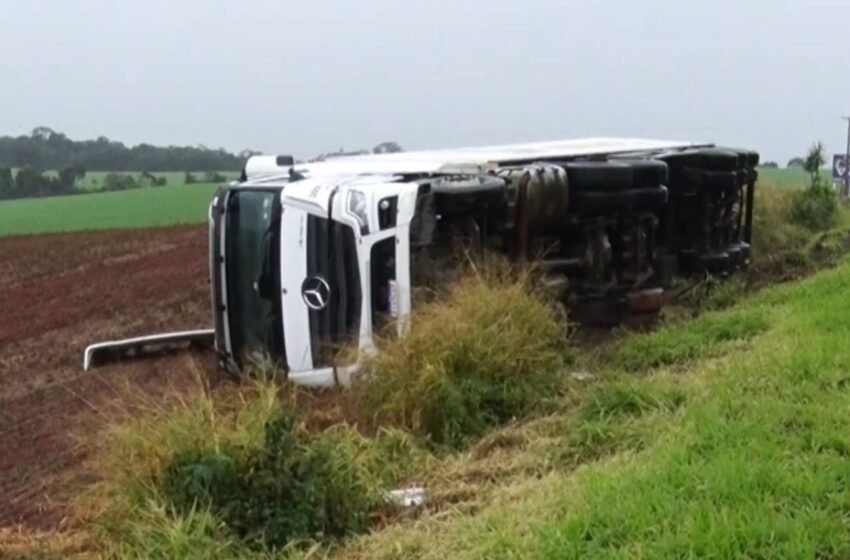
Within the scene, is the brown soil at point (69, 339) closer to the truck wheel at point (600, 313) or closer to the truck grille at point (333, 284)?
the truck grille at point (333, 284)

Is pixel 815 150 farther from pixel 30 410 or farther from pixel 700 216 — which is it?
pixel 30 410

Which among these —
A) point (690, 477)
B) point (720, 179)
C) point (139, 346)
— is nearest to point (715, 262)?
point (720, 179)

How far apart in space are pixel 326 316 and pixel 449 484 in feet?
9.12

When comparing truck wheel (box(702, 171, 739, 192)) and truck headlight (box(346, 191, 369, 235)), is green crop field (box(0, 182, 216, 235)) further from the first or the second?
truck headlight (box(346, 191, 369, 235))

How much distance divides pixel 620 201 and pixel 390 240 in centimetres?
277

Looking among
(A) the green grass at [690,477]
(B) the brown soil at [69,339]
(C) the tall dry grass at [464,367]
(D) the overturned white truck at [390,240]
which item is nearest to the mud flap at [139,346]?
(D) the overturned white truck at [390,240]

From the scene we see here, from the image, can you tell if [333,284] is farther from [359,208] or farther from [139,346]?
[139,346]

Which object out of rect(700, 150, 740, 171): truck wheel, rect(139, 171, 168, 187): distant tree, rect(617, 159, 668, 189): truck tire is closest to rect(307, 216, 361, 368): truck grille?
rect(617, 159, 668, 189): truck tire

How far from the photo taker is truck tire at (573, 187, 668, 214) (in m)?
10.4

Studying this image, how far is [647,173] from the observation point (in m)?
11.1

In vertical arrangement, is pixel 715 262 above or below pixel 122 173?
above

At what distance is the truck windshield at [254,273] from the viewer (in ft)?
29.6

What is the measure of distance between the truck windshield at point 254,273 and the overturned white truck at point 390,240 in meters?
0.01

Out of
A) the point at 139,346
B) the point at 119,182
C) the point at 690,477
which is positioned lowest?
the point at 119,182
